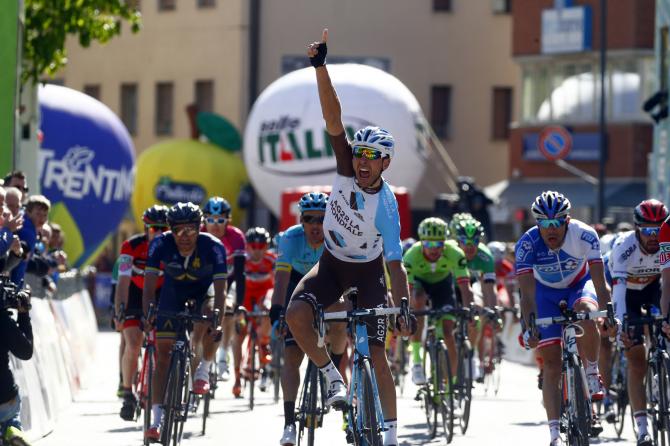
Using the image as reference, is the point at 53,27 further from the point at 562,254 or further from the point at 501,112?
the point at 501,112

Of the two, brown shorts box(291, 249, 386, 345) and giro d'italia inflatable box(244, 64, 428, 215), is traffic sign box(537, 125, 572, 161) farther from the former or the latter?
brown shorts box(291, 249, 386, 345)

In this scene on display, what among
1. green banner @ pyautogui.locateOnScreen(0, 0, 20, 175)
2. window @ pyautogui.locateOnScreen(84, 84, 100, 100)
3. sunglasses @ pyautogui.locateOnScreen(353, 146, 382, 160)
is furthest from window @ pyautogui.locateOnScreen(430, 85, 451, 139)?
sunglasses @ pyautogui.locateOnScreen(353, 146, 382, 160)

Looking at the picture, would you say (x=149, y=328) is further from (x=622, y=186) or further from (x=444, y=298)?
(x=622, y=186)

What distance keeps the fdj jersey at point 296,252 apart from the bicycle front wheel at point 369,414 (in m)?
2.59

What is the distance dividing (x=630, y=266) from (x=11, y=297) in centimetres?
536

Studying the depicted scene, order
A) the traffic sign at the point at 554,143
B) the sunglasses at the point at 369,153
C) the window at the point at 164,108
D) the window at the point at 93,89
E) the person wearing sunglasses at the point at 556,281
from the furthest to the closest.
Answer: the window at the point at 93,89 → the window at the point at 164,108 → the traffic sign at the point at 554,143 → the person wearing sunglasses at the point at 556,281 → the sunglasses at the point at 369,153

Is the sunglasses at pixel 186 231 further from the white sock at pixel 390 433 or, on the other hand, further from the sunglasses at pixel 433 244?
the sunglasses at pixel 433 244

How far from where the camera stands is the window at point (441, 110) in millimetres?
56062

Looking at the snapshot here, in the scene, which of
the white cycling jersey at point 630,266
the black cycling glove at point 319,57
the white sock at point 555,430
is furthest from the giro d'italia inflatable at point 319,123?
the black cycling glove at point 319,57

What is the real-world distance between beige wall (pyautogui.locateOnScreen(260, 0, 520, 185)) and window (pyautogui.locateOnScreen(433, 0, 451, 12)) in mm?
152

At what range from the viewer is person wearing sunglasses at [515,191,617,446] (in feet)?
42.4

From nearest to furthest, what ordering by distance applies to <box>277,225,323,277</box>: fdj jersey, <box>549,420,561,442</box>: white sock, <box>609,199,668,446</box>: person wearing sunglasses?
1. <box>549,420,561,442</box>: white sock
2. <box>277,225,323,277</box>: fdj jersey
3. <box>609,199,668,446</box>: person wearing sunglasses

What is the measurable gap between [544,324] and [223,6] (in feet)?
145

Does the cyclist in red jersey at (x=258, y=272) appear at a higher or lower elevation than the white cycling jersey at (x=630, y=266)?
lower
